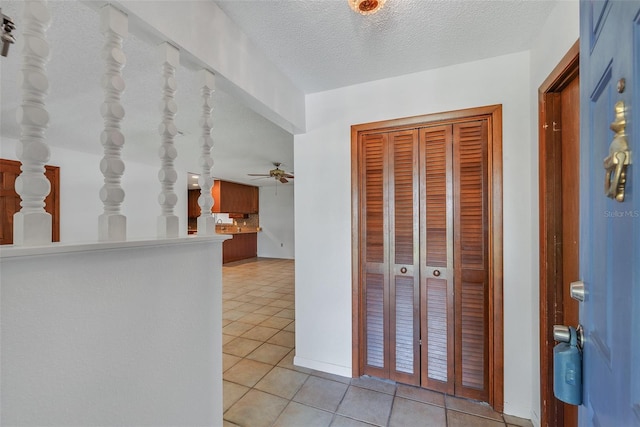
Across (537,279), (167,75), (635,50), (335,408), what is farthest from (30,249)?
(537,279)

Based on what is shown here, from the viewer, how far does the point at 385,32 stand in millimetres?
1544

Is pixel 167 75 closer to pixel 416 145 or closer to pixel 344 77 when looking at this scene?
pixel 344 77

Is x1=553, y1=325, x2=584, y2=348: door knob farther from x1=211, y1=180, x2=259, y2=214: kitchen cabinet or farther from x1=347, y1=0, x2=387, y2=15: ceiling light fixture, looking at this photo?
x1=211, y1=180, x2=259, y2=214: kitchen cabinet

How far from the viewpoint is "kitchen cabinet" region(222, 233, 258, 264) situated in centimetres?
745

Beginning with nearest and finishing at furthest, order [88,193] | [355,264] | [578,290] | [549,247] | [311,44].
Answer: [578,290], [549,247], [311,44], [355,264], [88,193]

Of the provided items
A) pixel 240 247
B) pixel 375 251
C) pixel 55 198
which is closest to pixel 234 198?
pixel 240 247

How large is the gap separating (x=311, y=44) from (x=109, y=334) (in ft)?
5.80

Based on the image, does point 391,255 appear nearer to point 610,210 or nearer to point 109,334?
point 610,210

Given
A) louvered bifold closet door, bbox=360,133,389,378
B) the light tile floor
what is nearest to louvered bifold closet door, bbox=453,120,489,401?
the light tile floor

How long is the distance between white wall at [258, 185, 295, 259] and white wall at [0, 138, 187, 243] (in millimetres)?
3965

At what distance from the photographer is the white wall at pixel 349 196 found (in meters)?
1.70

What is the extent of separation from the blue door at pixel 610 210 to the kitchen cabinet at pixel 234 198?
6853 millimetres

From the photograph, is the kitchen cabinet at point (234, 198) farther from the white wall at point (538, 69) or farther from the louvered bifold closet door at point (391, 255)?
the white wall at point (538, 69)

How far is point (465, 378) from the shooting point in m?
1.84
